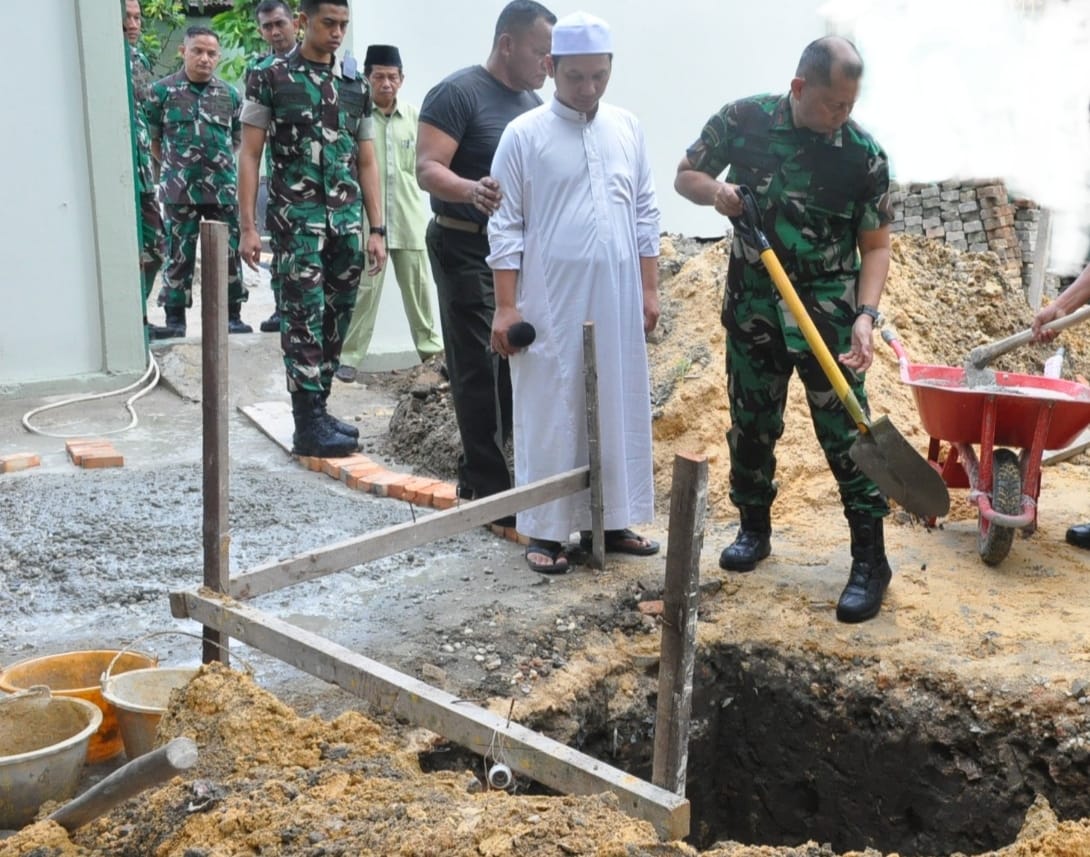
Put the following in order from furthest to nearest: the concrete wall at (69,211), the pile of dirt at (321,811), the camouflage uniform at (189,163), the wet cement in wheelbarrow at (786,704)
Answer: the camouflage uniform at (189,163) → the concrete wall at (69,211) → the wet cement in wheelbarrow at (786,704) → the pile of dirt at (321,811)

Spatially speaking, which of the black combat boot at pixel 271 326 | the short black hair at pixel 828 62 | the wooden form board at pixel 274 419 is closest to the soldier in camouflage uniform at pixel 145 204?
the black combat boot at pixel 271 326

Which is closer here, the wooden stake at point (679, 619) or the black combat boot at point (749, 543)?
the wooden stake at point (679, 619)

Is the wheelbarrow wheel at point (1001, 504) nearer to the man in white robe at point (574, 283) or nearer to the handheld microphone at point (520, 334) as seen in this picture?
the man in white robe at point (574, 283)

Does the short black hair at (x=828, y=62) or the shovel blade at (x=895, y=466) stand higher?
the short black hair at (x=828, y=62)

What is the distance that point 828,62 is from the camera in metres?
3.83

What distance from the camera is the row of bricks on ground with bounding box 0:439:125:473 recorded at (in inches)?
235

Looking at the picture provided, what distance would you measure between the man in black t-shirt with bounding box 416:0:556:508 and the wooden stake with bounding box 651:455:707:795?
2.20m

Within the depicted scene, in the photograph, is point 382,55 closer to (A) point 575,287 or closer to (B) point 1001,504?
(A) point 575,287

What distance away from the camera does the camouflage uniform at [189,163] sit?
27.0 ft

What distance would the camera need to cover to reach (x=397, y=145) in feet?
26.0

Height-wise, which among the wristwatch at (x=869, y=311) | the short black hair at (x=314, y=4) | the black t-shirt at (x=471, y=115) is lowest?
the wristwatch at (x=869, y=311)

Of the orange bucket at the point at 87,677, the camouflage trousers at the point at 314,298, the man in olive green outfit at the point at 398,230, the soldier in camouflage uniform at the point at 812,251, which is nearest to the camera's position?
the orange bucket at the point at 87,677

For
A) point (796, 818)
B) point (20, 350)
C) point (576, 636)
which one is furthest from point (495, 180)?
point (20, 350)

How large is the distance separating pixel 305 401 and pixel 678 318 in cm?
233
